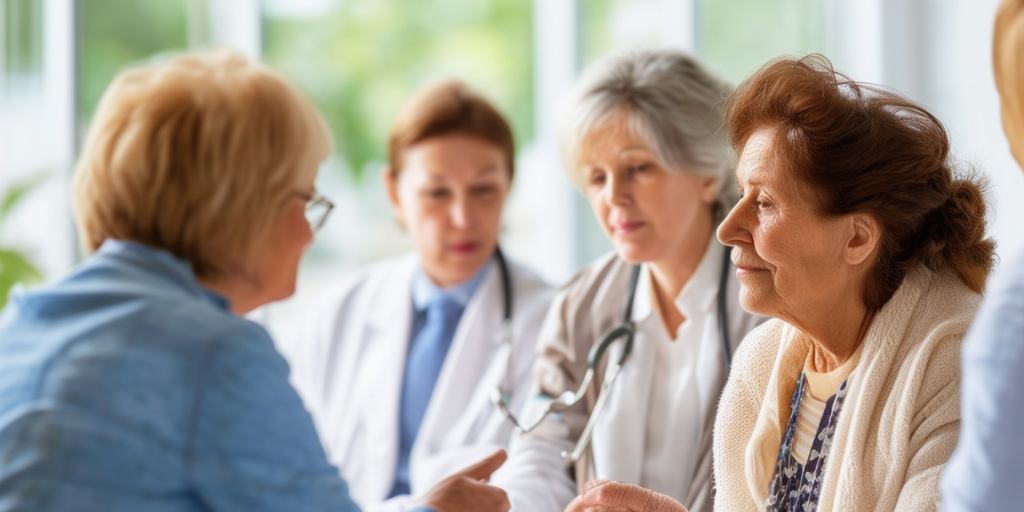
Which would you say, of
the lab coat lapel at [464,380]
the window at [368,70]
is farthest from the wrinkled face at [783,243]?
the window at [368,70]

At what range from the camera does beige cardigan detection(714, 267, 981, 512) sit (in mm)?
1278

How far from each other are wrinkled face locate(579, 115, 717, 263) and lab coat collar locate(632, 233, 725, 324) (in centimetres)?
5

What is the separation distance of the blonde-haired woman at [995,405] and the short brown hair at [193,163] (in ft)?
2.86

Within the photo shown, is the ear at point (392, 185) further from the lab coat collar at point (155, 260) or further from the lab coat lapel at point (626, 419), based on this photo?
the lab coat collar at point (155, 260)

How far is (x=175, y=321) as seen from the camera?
113 centimetres

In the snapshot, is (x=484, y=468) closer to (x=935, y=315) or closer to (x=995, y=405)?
(x=935, y=315)

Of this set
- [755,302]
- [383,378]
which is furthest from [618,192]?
[383,378]

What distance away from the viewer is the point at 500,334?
250cm

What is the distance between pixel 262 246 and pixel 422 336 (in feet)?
4.59

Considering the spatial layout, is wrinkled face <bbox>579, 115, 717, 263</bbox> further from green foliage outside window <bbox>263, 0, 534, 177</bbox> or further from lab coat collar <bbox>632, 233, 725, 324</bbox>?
green foliage outside window <bbox>263, 0, 534, 177</bbox>

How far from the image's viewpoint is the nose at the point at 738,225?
1.48m

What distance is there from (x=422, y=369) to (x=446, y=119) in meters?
0.70

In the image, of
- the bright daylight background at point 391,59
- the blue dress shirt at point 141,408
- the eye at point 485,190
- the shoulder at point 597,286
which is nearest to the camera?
the blue dress shirt at point 141,408

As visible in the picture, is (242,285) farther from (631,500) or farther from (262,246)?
(631,500)
